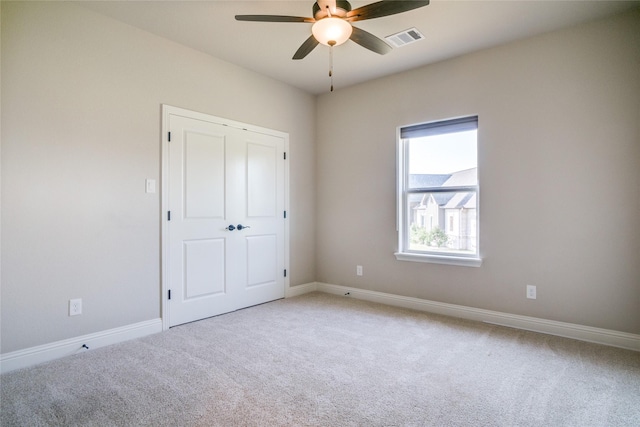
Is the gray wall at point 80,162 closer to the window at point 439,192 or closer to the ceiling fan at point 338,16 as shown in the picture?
the ceiling fan at point 338,16

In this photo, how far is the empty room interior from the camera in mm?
2174

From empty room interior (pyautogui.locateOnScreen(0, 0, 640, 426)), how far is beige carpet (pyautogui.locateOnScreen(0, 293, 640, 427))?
0.06ft

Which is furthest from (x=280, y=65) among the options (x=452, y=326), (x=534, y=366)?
(x=534, y=366)

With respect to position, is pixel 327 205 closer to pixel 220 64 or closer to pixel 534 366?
pixel 220 64

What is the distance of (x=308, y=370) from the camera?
2.39 meters

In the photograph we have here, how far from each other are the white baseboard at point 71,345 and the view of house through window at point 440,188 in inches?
112

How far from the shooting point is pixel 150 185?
10.4ft

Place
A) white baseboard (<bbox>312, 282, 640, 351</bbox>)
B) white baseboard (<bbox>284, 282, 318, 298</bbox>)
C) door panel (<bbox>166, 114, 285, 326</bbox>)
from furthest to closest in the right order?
white baseboard (<bbox>284, 282, 318, 298</bbox>) < door panel (<bbox>166, 114, 285, 326</bbox>) < white baseboard (<bbox>312, 282, 640, 351</bbox>)

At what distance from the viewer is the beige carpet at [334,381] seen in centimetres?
185

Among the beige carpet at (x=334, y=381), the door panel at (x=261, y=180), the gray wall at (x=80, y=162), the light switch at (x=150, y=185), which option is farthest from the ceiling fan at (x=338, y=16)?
the beige carpet at (x=334, y=381)

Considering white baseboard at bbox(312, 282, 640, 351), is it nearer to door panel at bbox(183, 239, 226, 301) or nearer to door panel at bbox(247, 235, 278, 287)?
door panel at bbox(247, 235, 278, 287)

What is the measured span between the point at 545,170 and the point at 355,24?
2153mm

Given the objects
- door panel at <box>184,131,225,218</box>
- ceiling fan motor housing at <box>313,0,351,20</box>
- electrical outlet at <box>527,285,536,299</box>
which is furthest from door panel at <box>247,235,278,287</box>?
electrical outlet at <box>527,285,536,299</box>

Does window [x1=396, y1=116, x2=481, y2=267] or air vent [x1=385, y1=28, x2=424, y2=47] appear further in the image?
window [x1=396, y1=116, x2=481, y2=267]
